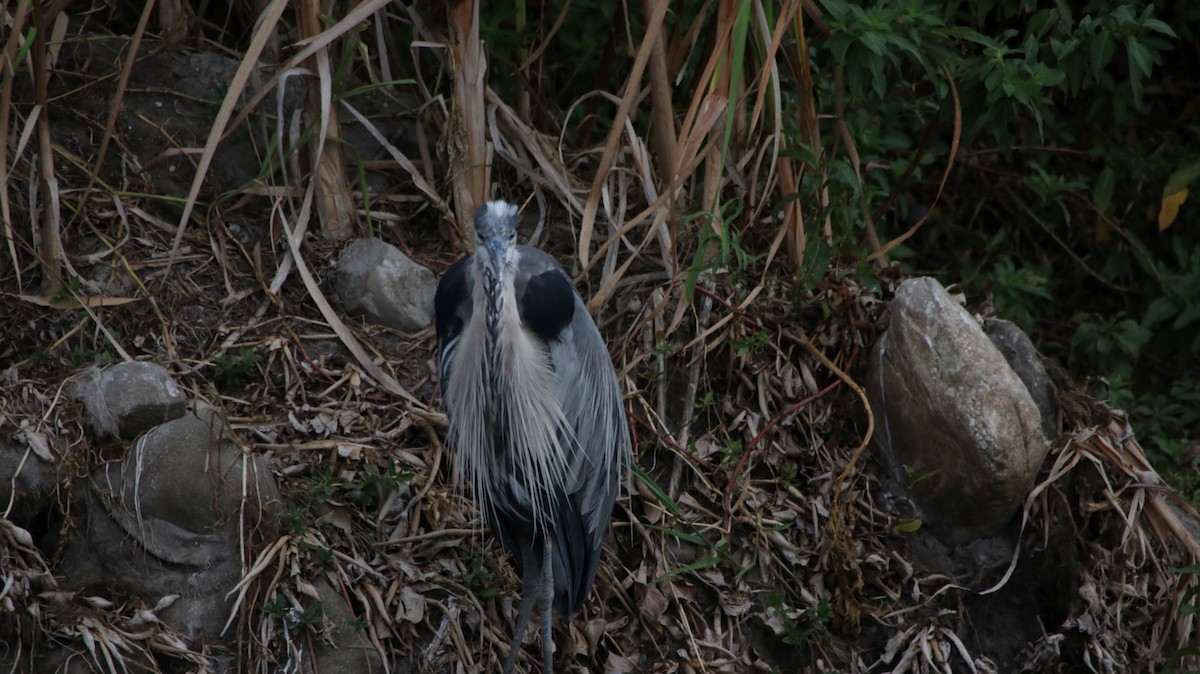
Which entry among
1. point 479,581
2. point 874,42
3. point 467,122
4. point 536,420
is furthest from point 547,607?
point 874,42

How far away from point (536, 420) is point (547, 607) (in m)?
0.46

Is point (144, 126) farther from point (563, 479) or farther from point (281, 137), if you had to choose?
point (563, 479)

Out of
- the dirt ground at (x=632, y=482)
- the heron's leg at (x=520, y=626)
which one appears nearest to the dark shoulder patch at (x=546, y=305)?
the dirt ground at (x=632, y=482)

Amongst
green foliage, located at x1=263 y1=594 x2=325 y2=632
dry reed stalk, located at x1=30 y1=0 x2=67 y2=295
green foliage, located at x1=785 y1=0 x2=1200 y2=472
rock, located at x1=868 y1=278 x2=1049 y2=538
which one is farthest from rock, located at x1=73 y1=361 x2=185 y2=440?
rock, located at x1=868 y1=278 x2=1049 y2=538

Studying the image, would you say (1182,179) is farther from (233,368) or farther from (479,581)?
(233,368)

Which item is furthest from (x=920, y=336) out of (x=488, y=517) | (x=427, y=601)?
(x=427, y=601)

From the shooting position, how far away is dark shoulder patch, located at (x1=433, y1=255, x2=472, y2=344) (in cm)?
258

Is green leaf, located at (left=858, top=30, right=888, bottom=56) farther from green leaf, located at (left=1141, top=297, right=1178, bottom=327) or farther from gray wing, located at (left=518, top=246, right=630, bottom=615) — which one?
green leaf, located at (left=1141, top=297, right=1178, bottom=327)

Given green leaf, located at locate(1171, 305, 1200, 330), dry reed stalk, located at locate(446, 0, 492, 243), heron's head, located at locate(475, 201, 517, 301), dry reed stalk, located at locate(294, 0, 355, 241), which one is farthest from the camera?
green leaf, located at locate(1171, 305, 1200, 330)

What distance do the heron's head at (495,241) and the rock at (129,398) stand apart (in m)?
→ 0.94

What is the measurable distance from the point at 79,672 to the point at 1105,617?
8.03 feet

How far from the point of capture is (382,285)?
3191mm

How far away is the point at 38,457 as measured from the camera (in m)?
2.61

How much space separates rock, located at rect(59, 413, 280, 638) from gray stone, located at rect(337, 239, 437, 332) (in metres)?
0.65
